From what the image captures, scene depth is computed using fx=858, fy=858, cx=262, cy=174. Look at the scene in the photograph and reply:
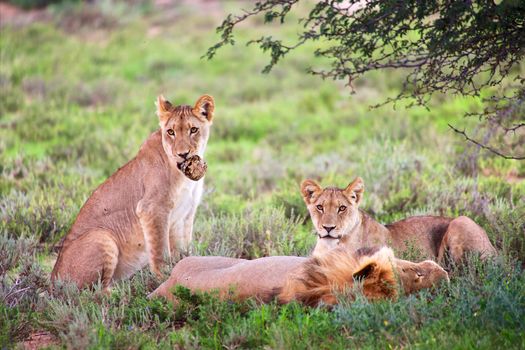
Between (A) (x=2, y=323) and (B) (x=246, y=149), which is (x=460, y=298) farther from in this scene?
(B) (x=246, y=149)

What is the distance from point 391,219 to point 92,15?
1792 cm

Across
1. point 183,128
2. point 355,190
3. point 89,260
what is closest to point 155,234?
point 89,260

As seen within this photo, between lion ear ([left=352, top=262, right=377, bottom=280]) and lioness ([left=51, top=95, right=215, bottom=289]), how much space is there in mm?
2236

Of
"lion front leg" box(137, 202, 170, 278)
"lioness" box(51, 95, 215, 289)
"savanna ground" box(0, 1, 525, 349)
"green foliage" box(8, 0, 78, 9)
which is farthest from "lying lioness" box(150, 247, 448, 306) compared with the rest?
"green foliage" box(8, 0, 78, 9)

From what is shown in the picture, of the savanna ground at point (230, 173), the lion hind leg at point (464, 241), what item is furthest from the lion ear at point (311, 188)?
the lion hind leg at point (464, 241)

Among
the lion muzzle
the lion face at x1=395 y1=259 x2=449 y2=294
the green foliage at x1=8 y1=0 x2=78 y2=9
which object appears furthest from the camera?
the green foliage at x1=8 y1=0 x2=78 y2=9

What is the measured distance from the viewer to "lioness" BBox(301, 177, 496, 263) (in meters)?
6.76

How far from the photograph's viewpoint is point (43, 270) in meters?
7.45

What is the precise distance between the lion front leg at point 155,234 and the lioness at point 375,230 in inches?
48.2

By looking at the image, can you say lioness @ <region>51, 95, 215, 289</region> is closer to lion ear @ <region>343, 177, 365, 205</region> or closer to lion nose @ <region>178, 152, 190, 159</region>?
lion nose @ <region>178, 152, 190, 159</region>

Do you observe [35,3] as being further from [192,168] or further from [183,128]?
[192,168]

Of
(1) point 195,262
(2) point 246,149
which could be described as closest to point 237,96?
(2) point 246,149

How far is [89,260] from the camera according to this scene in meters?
7.02

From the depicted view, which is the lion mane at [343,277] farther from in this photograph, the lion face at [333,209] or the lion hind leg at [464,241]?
the lion hind leg at [464,241]
